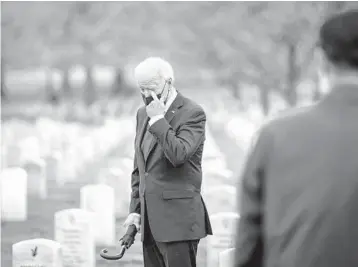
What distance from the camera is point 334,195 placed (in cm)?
206

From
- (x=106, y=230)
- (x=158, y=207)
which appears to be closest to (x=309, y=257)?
(x=158, y=207)

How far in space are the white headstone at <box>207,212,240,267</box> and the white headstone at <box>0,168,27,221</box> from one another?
12.3ft

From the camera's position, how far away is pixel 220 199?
9539mm

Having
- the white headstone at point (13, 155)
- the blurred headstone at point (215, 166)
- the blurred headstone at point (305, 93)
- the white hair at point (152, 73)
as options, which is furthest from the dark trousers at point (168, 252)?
the blurred headstone at point (305, 93)

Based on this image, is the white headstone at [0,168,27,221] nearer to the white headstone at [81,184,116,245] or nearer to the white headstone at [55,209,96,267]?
the white headstone at [81,184,116,245]

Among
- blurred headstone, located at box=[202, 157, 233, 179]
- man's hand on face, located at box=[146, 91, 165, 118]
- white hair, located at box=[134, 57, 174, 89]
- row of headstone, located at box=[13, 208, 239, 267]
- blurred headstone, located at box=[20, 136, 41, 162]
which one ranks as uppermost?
white hair, located at box=[134, 57, 174, 89]

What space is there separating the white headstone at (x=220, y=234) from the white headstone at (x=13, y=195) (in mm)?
3761

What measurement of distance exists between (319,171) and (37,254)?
4633 millimetres

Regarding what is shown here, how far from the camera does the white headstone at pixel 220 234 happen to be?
7.05 meters

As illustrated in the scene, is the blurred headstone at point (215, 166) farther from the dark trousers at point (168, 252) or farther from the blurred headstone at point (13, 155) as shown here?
the dark trousers at point (168, 252)

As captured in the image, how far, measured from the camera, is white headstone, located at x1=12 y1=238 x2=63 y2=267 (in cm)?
643

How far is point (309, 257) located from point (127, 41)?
11.0 metres

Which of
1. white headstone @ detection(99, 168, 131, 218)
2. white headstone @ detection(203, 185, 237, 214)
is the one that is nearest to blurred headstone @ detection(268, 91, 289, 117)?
white headstone @ detection(99, 168, 131, 218)

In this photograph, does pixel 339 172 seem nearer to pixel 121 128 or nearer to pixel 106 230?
pixel 106 230
